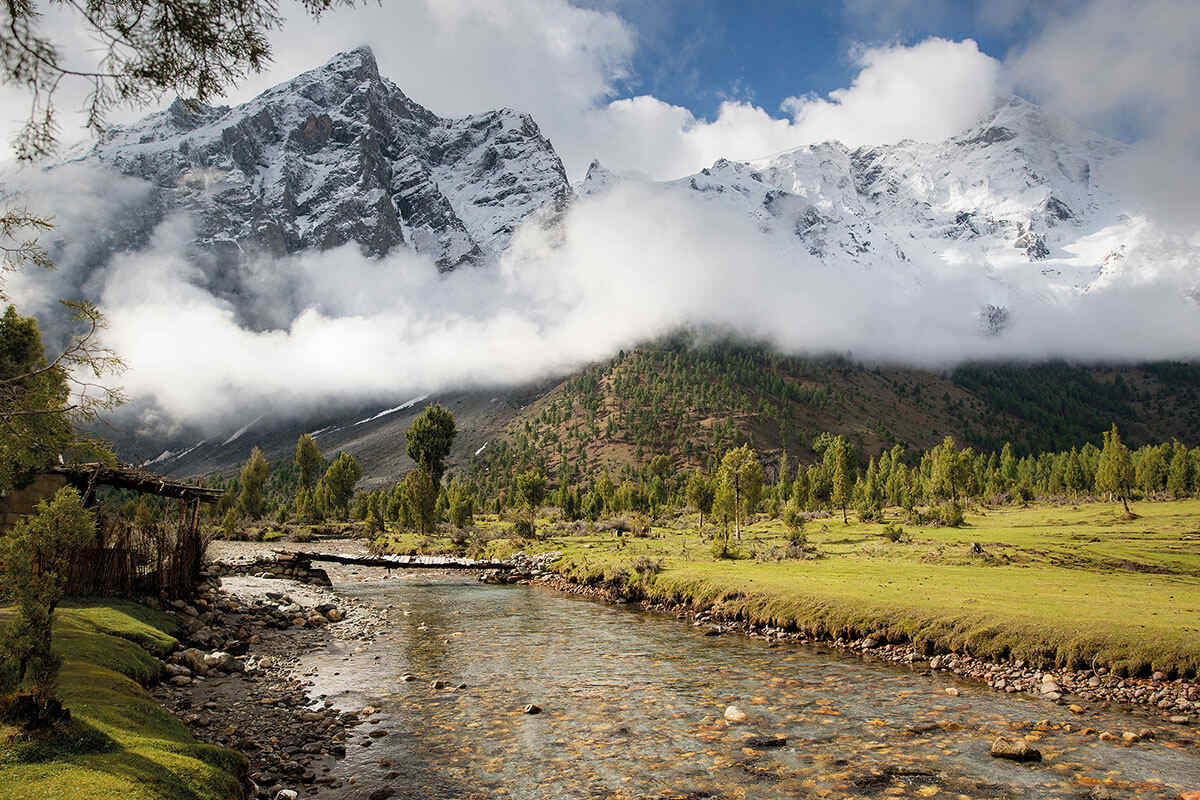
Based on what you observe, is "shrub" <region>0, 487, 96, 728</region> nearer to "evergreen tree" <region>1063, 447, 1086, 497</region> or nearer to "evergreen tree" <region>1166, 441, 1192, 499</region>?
"evergreen tree" <region>1166, 441, 1192, 499</region>

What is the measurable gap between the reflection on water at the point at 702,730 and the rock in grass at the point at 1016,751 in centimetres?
25

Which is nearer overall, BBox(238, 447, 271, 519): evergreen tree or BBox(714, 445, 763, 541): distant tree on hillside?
BBox(714, 445, 763, 541): distant tree on hillside

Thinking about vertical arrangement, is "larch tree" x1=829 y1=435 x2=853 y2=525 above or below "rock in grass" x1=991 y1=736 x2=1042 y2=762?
above

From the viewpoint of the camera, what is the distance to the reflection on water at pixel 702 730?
12.5 meters

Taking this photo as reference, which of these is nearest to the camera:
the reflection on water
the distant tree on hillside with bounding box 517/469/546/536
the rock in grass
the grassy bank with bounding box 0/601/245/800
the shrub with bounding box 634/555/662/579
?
the grassy bank with bounding box 0/601/245/800

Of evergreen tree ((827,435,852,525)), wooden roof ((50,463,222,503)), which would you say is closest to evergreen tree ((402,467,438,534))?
evergreen tree ((827,435,852,525))

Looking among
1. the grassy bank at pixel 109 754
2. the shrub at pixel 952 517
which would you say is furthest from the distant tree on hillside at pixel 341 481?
the grassy bank at pixel 109 754

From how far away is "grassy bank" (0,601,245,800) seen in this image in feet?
28.7

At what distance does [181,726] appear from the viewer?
12.8 meters

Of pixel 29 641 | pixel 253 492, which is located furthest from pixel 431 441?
pixel 29 641

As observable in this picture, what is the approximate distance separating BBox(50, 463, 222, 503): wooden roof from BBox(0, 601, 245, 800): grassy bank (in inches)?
667

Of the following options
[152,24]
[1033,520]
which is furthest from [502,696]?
[1033,520]

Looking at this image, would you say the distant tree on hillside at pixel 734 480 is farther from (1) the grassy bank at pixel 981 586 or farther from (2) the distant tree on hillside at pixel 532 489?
(2) the distant tree on hillside at pixel 532 489

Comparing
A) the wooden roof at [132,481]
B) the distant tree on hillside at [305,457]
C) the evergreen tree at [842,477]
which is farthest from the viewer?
the distant tree on hillside at [305,457]
